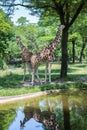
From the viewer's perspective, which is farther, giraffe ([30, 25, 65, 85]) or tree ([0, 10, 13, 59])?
tree ([0, 10, 13, 59])

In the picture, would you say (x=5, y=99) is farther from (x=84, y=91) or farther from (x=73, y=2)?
(x=73, y=2)

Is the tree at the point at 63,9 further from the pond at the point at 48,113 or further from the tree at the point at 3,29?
the pond at the point at 48,113

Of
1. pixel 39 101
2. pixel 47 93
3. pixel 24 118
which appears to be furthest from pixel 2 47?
pixel 24 118

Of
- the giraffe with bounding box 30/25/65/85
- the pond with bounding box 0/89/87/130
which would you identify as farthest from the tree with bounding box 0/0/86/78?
the pond with bounding box 0/89/87/130

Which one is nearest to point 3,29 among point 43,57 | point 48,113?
point 43,57

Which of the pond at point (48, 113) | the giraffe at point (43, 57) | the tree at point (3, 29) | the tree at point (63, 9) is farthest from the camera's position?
the tree at point (63, 9)

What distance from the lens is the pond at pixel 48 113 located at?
1060cm

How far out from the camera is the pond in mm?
10602

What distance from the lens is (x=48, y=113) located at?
12.5 meters

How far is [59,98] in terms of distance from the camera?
1558 centimetres

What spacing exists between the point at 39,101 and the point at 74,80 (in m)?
5.84

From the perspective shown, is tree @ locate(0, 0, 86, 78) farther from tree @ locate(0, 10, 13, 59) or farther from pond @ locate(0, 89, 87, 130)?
pond @ locate(0, 89, 87, 130)

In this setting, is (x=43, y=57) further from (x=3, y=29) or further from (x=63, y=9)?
(x=63, y=9)

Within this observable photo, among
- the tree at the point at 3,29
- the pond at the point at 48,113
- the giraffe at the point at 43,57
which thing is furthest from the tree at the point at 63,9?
the pond at the point at 48,113
